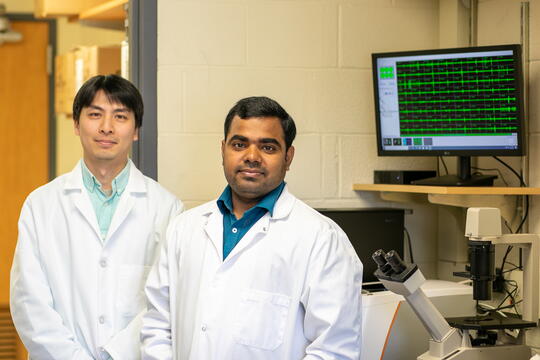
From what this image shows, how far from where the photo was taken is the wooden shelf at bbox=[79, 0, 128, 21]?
293 centimetres

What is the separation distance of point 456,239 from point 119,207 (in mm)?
1309

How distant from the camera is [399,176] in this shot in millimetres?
2693

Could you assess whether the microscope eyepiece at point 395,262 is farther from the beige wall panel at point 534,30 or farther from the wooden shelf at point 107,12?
the wooden shelf at point 107,12

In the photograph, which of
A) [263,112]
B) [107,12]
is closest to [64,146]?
[107,12]

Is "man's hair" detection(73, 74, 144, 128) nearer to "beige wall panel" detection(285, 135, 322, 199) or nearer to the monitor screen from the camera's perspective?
"beige wall panel" detection(285, 135, 322, 199)

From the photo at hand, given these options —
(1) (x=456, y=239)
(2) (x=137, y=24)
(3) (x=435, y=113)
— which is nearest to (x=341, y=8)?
(3) (x=435, y=113)

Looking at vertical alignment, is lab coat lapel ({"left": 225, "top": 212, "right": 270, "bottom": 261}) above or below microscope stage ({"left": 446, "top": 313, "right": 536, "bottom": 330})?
above

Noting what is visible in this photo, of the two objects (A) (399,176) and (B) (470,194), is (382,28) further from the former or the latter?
(B) (470,194)

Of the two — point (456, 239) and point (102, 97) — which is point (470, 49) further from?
point (102, 97)

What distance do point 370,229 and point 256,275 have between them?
890mm

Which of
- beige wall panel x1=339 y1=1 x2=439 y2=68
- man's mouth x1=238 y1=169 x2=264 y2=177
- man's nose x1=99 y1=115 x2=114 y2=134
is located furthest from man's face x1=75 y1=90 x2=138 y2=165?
beige wall panel x1=339 y1=1 x2=439 y2=68

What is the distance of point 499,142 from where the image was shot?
243 cm

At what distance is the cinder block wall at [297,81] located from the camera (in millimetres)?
2648

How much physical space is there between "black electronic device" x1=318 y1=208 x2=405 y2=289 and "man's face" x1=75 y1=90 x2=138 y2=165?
77 centimetres
